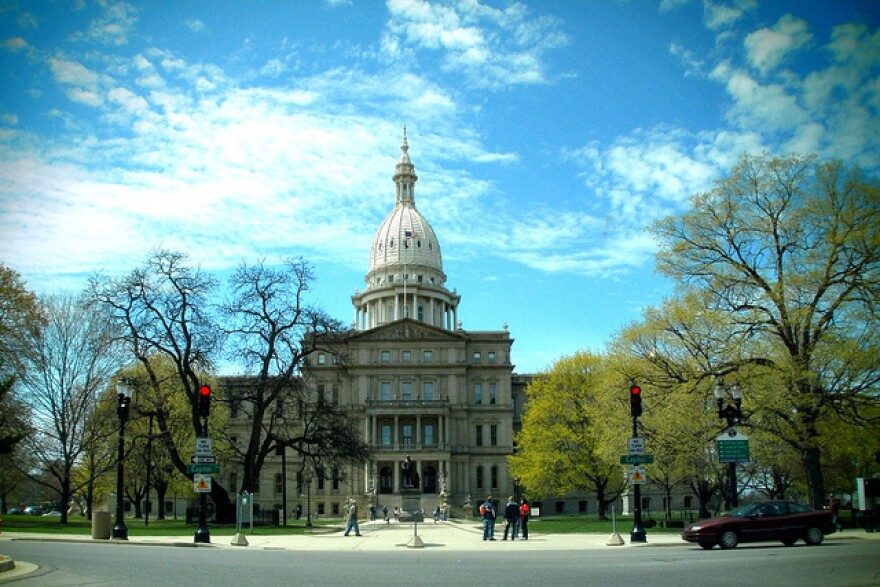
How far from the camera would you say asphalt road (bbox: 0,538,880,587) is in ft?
55.2

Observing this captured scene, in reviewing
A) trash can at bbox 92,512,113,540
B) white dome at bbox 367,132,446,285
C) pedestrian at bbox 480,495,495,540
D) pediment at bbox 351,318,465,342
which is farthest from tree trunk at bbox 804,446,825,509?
white dome at bbox 367,132,446,285

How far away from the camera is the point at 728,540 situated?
2681 centimetres

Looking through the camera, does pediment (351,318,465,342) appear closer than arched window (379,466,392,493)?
No

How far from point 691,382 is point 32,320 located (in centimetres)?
3632

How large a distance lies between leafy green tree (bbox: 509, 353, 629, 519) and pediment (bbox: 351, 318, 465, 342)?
96.5 ft

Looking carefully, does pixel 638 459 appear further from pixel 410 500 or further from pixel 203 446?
pixel 410 500

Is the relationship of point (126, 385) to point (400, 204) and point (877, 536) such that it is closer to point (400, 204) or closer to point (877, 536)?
point (877, 536)

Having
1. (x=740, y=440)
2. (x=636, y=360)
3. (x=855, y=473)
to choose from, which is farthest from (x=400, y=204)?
(x=740, y=440)

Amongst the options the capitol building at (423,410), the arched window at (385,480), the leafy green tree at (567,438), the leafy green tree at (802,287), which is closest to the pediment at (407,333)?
the capitol building at (423,410)

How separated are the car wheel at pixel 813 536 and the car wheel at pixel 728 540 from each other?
243cm

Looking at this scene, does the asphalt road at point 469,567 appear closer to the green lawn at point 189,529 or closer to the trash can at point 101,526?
the trash can at point 101,526

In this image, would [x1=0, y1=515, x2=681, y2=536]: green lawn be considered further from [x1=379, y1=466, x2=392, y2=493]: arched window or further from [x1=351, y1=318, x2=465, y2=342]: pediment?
[x1=351, y1=318, x2=465, y2=342]: pediment

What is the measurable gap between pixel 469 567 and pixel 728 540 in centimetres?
1052

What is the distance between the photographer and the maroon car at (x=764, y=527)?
2684 centimetres
